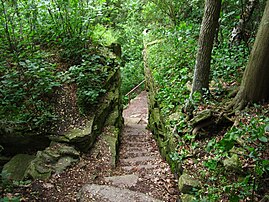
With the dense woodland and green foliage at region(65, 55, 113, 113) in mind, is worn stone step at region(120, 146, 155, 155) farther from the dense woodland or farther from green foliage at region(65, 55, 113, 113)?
green foliage at region(65, 55, 113, 113)

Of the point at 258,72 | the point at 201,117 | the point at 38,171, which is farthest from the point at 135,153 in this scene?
the point at 258,72

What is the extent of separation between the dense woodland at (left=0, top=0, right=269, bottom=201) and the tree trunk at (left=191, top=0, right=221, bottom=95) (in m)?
0.02

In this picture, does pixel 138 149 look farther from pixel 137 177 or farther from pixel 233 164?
pixel 233 164

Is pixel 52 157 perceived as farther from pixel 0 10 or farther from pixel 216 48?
pixel 216 48

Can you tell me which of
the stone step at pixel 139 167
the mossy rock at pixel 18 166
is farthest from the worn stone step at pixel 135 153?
the mossy rock at pixel 18 166

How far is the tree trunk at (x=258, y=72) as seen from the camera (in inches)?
151

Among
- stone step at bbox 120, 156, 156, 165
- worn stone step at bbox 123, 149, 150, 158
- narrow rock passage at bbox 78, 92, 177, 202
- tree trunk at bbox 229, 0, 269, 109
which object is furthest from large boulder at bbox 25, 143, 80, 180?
tree trunk at bbox 229, 0, 269, 109

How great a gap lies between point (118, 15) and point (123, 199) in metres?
17.0

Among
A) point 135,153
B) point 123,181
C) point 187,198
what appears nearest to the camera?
point 187,198

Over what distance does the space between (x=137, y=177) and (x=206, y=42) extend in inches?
122

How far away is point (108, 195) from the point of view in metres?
3.87

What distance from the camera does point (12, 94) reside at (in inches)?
203

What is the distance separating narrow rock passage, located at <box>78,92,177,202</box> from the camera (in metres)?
3.92

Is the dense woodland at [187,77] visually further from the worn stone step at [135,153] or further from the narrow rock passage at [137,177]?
the worn stone step at [135,153]
